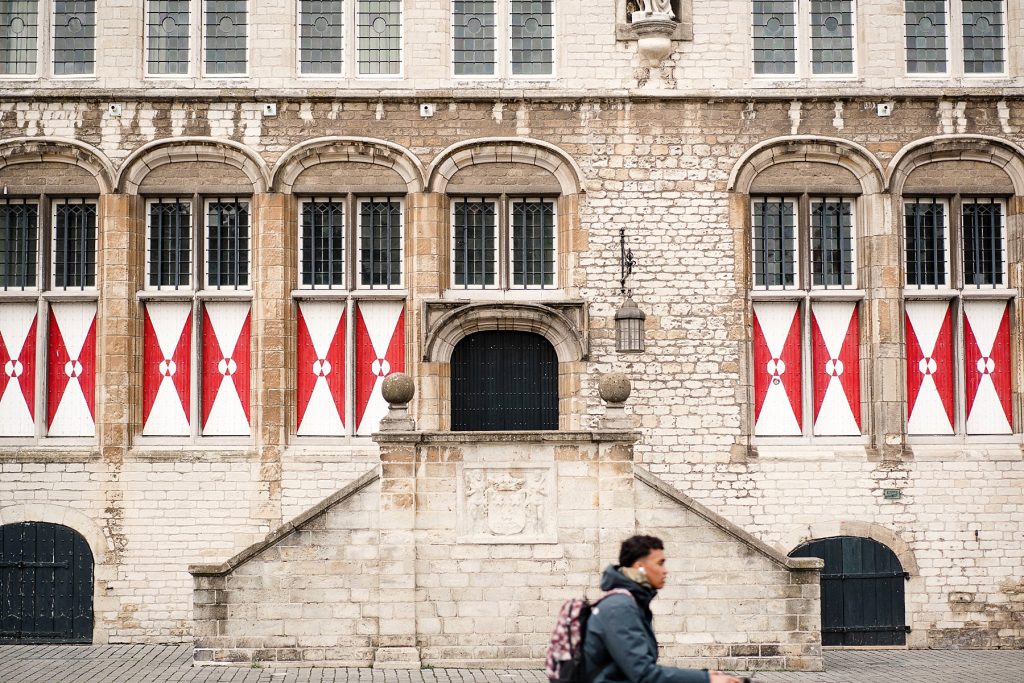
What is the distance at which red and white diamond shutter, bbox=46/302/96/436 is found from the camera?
17.0 meters

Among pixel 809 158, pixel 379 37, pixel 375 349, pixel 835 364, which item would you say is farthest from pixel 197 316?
pixel 835 364

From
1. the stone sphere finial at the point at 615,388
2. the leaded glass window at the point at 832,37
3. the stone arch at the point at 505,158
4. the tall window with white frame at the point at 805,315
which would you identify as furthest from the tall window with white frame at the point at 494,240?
the leaded glass window at the point at 832,37

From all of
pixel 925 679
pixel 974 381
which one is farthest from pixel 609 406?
pixel 974 381

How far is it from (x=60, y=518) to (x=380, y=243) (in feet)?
17.1

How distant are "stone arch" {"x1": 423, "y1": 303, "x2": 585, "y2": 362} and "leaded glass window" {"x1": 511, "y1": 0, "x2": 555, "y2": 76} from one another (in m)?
3.07

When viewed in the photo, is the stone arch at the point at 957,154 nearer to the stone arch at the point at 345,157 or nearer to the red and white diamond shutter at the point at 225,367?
the stone arch at the point at 345,157

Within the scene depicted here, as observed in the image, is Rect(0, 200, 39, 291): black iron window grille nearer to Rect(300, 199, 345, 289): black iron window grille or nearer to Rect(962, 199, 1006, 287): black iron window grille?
Rect(300, 199, 345, 289): black iron window grille

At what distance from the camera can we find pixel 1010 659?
614 inches

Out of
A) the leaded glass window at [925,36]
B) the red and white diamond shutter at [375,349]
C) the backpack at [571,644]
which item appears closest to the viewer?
the backpack at [571,644]

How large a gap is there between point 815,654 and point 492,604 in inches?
135

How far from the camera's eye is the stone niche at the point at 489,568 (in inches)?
553

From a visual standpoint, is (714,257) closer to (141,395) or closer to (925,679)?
Result: (925,679)

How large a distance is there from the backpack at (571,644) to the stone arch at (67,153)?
38.2ft

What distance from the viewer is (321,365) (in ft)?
56.1
